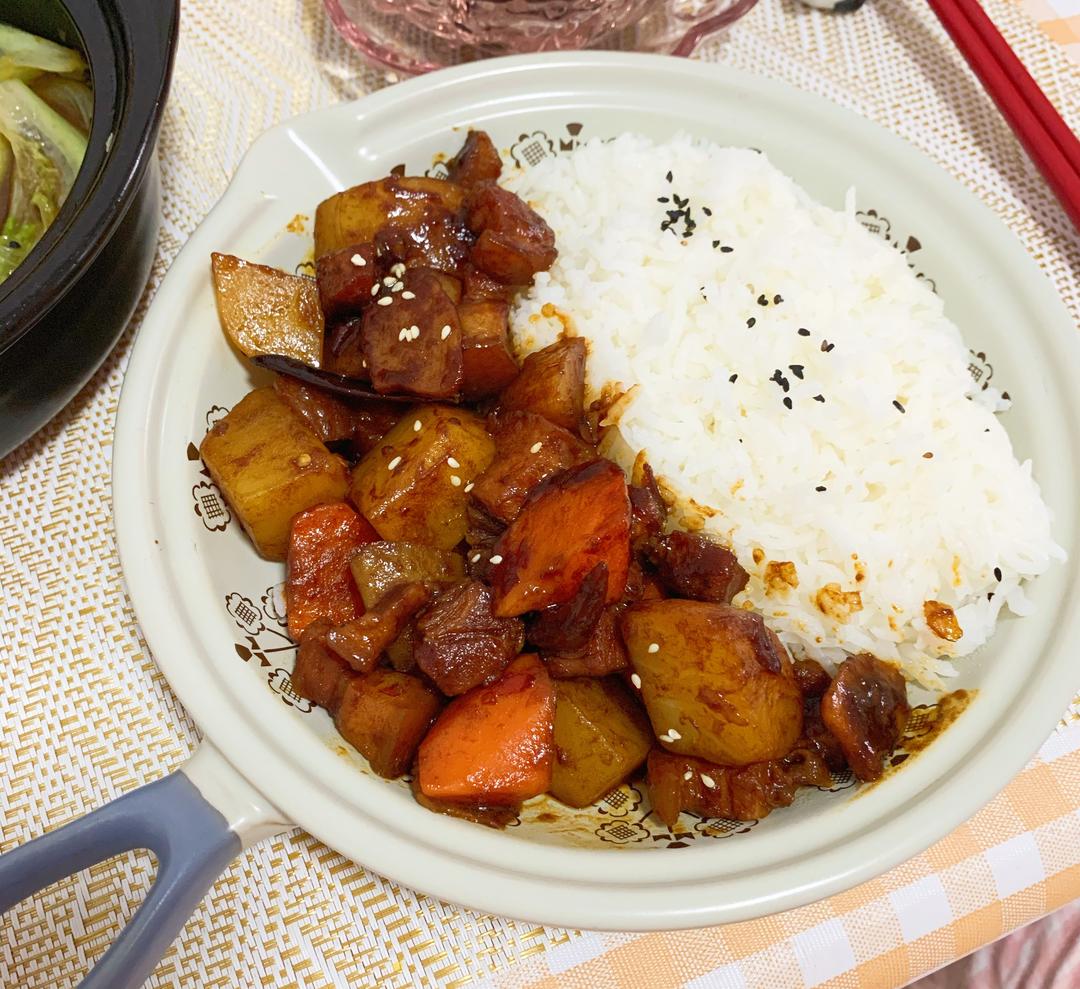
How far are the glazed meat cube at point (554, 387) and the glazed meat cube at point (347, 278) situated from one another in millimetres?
392

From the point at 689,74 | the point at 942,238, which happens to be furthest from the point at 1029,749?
the point at 689,74

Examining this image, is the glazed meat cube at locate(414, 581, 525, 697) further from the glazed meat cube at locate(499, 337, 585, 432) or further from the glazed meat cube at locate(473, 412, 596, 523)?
the glazed meat cube at locate(499, 337, 585, 432)

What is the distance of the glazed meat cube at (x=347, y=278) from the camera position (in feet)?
6.75

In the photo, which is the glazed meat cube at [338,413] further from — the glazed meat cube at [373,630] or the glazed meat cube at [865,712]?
the glazed meat cube at [865,712]

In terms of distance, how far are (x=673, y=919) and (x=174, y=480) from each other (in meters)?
1.20

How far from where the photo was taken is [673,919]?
57.3 inches

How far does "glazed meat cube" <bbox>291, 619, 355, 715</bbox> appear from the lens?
1.74 m

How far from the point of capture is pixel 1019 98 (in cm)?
281

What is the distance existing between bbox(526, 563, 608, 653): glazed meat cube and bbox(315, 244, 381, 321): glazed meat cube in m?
0.83

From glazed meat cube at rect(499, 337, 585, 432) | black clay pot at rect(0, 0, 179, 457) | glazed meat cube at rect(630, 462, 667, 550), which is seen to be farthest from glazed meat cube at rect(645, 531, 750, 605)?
black clay pot at rect(0, 0, 179, 457)

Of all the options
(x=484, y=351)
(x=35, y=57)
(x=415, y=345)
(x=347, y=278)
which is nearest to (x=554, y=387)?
(x=484, y=351)

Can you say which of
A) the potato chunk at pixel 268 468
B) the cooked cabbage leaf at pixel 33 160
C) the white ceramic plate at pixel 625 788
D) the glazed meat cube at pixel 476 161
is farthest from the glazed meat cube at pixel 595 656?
the cooked cabbage leaf at pixel 33 160

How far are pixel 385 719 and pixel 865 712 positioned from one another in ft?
2.92

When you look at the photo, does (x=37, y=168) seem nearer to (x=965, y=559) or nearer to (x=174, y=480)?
(x=174, y=480)
